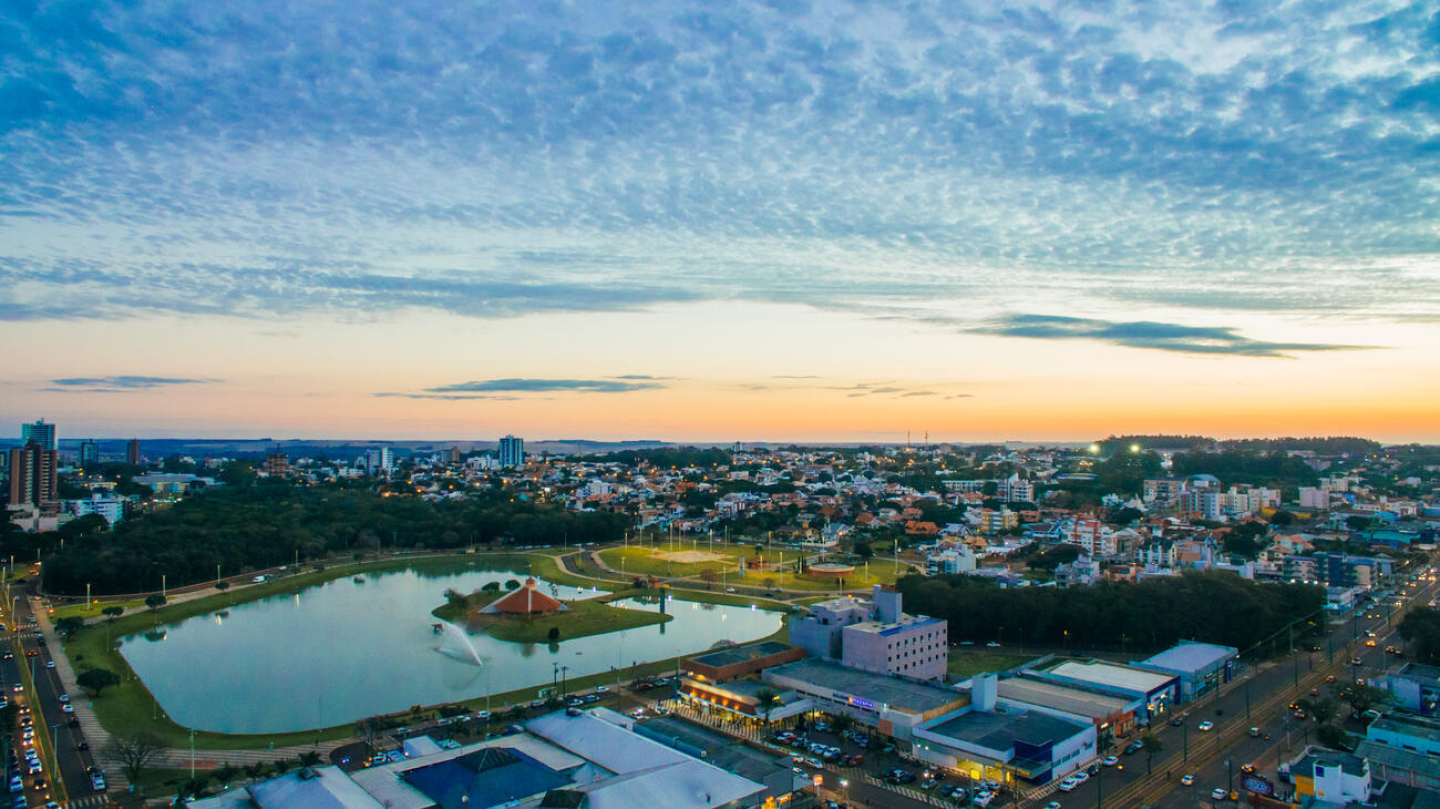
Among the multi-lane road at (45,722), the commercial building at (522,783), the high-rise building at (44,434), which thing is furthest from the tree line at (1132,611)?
the high-rise building at (44,434)

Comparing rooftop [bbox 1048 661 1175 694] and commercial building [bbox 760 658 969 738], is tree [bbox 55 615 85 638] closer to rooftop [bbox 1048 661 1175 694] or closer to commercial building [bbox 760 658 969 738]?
commercial building [bbox 760 658 969 738]

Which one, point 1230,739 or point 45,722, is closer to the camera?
point 1230,739

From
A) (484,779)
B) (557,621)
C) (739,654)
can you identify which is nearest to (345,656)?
(557,621)

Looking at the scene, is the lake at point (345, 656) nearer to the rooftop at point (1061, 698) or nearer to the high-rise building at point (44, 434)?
the rooftop at point (1061, 698)

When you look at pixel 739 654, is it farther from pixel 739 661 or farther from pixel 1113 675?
→ pixel 1113 675

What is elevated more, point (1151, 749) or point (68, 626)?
point (1151, 749)

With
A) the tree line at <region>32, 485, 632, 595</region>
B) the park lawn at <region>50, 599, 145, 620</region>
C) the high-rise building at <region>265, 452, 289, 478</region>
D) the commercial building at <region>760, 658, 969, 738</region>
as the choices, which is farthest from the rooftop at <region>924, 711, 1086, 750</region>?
the high-rise building at <region>265, 452, 289, 478</region>

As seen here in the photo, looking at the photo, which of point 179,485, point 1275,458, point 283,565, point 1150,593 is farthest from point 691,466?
point 1150,593
